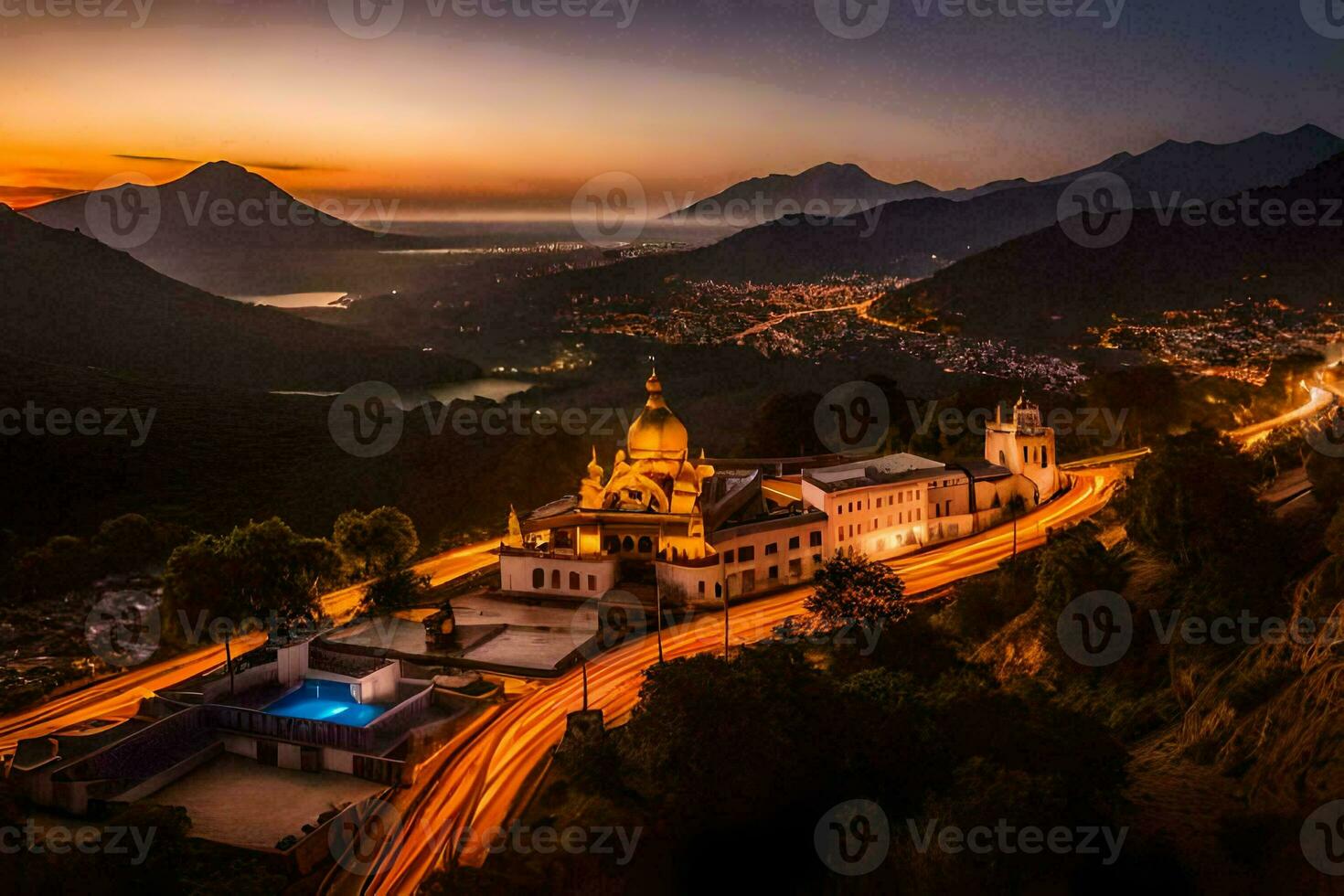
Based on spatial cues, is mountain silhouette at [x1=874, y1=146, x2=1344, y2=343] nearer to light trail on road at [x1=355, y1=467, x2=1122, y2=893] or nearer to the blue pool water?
light trail on road at [x1=355, y1=467, x2=1122, y2=893]

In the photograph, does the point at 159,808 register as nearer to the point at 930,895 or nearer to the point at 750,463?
the point at 930,895

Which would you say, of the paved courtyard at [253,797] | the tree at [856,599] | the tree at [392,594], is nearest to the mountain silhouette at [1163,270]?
the tree at [856,599]

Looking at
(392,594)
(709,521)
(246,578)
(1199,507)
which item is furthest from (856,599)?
(246,578)

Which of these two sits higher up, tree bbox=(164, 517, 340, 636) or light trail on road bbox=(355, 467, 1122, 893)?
tree bbox=(164, 517, 340, 636)

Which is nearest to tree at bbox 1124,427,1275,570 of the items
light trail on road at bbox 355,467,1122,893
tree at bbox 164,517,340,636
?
light trail on road at bbox 355,467,1122,893

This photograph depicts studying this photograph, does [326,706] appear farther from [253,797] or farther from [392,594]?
[392,594]

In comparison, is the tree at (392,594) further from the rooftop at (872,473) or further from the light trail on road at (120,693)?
the rooftop at (872,473)
